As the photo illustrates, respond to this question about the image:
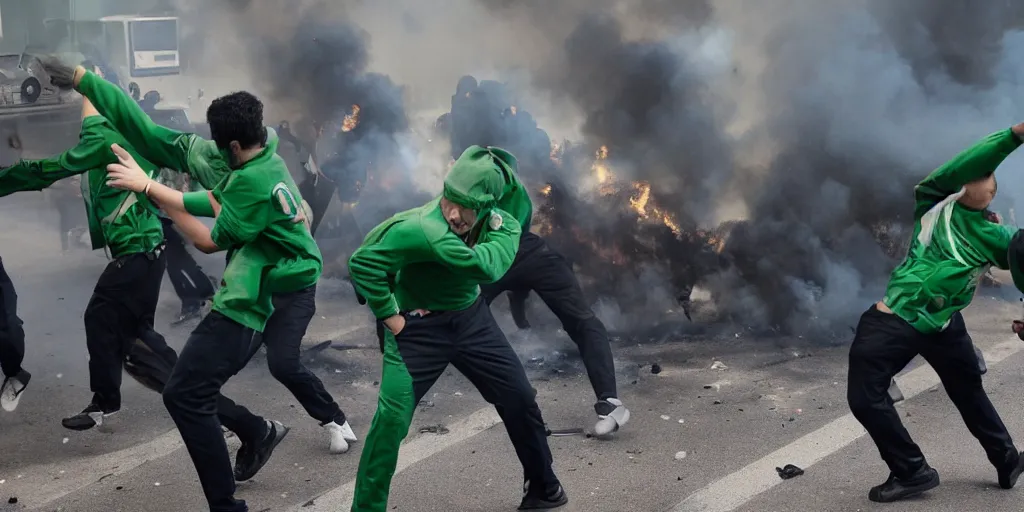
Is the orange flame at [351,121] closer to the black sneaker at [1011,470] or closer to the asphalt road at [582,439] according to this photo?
the asphalt road at [582,439]

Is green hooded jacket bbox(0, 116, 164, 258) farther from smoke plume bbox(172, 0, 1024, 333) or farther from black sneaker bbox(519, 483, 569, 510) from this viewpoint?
smoke plume bbox(172, 0, 1024, 333)

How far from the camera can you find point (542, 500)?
4.67m

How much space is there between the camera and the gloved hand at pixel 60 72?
5.24 m

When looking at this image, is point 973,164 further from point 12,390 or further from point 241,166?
point 12,390

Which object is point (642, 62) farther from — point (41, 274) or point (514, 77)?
point (41, 274)

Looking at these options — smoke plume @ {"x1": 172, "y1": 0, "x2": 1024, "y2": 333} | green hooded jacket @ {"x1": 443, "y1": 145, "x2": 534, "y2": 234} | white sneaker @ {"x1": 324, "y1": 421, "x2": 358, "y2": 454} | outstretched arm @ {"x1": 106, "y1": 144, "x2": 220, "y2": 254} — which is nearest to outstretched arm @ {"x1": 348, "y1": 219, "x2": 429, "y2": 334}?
green hooded jacket @ {"x1": 443, "y1": 145, "x2": 534, "y2": 234}

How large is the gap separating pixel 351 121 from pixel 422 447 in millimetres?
6038

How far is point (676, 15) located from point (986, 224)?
23.4 ft

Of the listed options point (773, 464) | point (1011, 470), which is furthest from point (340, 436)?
point (1011, 470)

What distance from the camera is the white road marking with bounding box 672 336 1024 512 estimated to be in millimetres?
4824

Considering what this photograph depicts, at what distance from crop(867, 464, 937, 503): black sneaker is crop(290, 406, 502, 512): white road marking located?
6.77 ft

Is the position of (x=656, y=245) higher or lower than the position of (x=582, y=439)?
higher

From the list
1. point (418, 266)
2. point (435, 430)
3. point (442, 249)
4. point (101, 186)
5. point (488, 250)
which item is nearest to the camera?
point (442, 249)

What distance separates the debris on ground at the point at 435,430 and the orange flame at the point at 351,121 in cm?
554
